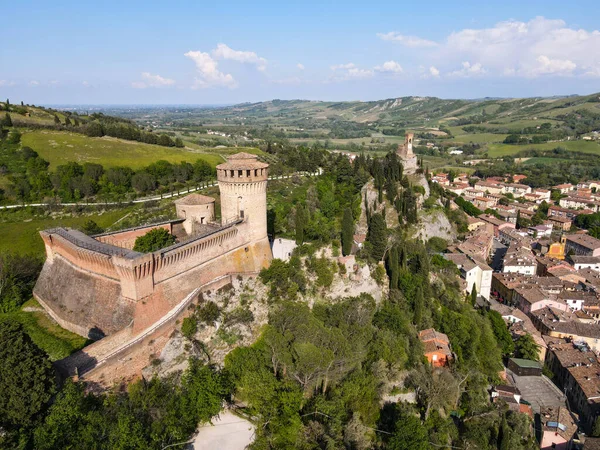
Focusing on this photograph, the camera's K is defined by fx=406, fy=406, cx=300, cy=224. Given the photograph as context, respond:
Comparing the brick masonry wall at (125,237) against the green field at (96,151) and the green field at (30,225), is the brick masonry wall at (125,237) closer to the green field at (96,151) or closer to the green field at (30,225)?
the green field at (30,225)

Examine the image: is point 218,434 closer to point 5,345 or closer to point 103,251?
point 5,345

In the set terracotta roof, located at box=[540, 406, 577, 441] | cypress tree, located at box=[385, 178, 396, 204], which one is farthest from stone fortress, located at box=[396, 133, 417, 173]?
terracotta roof, located at box=[540, 406, 577, 441]

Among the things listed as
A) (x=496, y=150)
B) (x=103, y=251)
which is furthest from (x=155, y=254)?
(x=496, y=150)

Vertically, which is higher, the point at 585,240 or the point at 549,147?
the point at 549,147

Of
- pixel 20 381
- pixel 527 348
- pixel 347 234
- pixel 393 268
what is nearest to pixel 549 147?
pixel 527 348

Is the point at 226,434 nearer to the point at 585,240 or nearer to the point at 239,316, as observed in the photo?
the point at 239,316

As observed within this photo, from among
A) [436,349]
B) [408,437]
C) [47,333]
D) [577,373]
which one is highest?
[47,333]

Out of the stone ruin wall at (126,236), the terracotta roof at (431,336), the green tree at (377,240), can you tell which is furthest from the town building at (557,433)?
the stone ruin wall at (126,236)

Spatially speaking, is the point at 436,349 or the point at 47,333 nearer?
the point at 47,333
